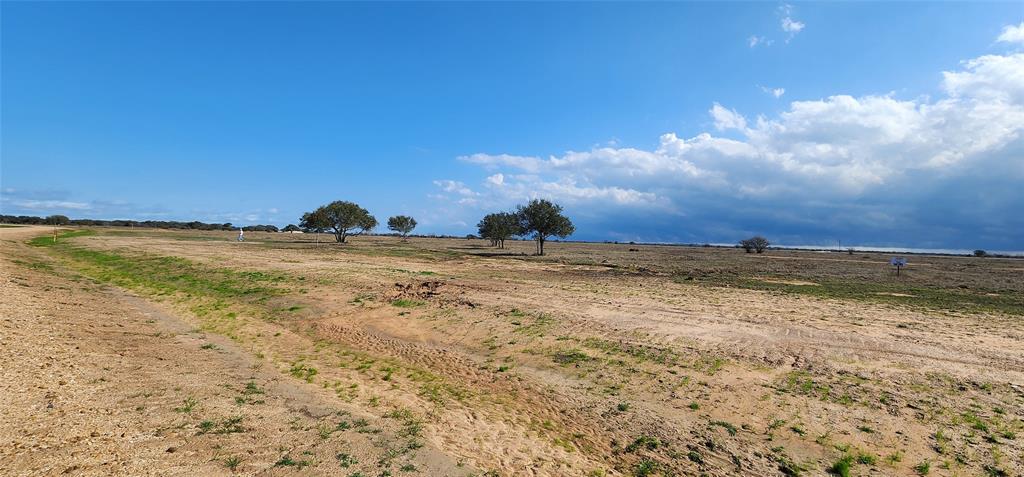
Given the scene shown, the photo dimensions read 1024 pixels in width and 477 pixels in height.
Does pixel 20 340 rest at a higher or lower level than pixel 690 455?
higher

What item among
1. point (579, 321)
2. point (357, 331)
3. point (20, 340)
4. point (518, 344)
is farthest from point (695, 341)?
point (20, 340)

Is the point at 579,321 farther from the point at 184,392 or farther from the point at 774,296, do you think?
the point at 774,296

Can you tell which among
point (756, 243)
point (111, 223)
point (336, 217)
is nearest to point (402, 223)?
point (336, 217)

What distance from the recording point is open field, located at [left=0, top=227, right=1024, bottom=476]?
282 inches

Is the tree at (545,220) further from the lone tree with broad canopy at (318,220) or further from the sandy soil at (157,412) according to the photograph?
the sandy soil at (157,412)

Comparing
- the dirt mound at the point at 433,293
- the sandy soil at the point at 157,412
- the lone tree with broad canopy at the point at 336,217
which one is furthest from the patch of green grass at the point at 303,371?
the lone tree with broad canopy at the point at 336,217

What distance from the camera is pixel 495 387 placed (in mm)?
11016

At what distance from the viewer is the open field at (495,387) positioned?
716 centimetres

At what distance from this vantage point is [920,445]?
26.3 ft

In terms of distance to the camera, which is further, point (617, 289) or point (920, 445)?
point (617, 289)

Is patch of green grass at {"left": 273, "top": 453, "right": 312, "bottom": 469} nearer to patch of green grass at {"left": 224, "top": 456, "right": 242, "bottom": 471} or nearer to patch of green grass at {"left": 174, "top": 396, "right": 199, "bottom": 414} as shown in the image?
patch of green grass at {"left": 224, "top": 456, "right": 242, "bottom": 471}

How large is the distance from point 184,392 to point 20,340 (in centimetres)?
631

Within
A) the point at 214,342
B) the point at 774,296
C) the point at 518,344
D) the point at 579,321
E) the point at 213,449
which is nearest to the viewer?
the point at 213,449

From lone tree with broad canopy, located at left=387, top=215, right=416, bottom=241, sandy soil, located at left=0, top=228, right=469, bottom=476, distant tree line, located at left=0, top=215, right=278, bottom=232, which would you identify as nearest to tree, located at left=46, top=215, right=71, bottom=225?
distant tree line, located at left=0, top=215, right=278, bottom=232
